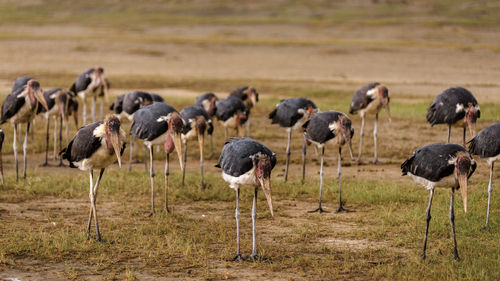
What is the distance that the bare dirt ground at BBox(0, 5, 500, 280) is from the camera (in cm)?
1104

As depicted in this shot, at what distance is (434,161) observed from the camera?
8836mm

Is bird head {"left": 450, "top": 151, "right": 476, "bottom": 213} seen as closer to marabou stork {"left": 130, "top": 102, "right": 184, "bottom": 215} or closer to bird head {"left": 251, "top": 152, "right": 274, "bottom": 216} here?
bird head {"left": 251, "top": 152, "right": 274, "bottom": 216}

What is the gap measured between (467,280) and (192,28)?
208ft

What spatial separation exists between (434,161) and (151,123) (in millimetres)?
4810

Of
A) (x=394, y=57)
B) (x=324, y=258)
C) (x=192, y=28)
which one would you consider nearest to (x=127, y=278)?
(x=324, y=258)

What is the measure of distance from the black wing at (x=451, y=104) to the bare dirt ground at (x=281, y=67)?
5.07 feet

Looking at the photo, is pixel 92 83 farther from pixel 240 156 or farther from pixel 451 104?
pixel 240 156

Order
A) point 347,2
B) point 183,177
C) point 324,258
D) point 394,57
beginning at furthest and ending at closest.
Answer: point 347,2 → point 394,57 → point 183,177 → point 324,258

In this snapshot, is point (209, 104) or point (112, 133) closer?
point (112, 133)

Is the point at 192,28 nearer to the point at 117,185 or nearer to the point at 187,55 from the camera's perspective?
the point at 187,55

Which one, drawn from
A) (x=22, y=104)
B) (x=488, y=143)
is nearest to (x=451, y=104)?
(x=488, y=143)

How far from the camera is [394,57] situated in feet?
133

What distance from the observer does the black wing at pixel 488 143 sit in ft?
33.5

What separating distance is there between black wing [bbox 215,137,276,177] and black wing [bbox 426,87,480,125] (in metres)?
5.76
